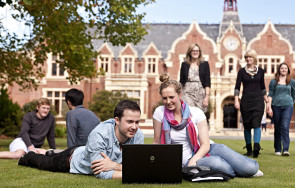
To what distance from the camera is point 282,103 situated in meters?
9.30

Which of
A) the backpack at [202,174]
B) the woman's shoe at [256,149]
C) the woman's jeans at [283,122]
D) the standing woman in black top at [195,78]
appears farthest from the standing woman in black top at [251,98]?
the backpack at [202,174]

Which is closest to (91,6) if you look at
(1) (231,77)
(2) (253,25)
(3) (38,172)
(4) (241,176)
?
(3) (38,172)

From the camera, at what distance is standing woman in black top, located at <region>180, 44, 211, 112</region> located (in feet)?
25.8

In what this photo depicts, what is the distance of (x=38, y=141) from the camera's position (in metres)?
8.18

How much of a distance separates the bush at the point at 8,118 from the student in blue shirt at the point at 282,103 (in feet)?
44.2

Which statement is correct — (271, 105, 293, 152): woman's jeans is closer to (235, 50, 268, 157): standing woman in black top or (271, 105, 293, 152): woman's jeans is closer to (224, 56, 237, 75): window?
(235, 50, 268, 157): standing woman in black top

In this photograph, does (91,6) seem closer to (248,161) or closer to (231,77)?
(248,161)

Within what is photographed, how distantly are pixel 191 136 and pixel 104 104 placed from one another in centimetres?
2460

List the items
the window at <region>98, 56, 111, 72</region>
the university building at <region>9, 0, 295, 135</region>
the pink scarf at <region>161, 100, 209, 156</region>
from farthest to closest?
1. the window at <region>98, 56, 111, 72</region>
2. the university building at <region>9, 0, 295, 135</region>
3. the pink scarf at <region>161, 100, 209, 156</region>

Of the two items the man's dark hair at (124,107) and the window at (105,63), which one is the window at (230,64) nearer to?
the window at (105,63)

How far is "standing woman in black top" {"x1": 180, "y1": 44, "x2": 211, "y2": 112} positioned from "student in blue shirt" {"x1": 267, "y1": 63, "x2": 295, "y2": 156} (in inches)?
80.8

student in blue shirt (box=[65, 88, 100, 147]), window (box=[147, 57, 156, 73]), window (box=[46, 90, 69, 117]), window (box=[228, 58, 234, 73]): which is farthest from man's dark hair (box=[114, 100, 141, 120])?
window (box=[228, 58, 234, 73])

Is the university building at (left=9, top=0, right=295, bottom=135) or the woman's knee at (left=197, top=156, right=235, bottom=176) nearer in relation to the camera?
the woman's knee at (left=197, top=156, right=235, bottom=176)

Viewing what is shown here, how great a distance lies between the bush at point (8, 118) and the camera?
64.4 feet
